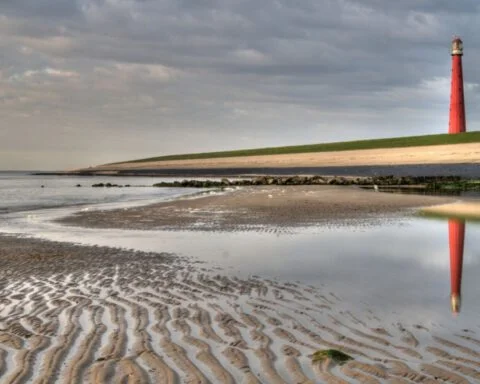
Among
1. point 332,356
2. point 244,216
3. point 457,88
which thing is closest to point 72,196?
point 244,216

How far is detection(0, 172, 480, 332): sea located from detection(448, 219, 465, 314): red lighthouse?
9 cm

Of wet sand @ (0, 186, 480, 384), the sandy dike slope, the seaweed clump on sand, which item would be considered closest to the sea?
wet sand @ (0, 186, 480, 384)

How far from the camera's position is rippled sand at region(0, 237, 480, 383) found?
577cm

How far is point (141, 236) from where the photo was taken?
18.5 m

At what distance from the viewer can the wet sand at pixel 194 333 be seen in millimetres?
5781

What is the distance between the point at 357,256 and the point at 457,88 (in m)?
88.0

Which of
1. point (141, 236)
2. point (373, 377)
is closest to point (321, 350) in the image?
point (373, 377)

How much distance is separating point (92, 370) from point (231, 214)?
65.4 feet

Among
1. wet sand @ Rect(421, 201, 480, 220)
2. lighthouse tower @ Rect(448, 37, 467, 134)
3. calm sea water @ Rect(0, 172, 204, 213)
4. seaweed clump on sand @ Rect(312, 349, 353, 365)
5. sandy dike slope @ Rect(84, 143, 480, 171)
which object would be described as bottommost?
wet sand @ Rect(421, 201, 480, 220)

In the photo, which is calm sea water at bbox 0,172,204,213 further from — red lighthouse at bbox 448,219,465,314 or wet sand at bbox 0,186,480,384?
red lighthouse at bbox 448,219,465,314

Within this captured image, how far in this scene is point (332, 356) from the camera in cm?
609

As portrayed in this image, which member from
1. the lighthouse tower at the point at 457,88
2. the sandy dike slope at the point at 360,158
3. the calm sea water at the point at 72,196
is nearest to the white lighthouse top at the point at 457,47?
the lighthouse tower at the point at 457,88

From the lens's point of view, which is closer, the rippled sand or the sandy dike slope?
the rippled sand

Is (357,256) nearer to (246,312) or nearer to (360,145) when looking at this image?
(246,312)
